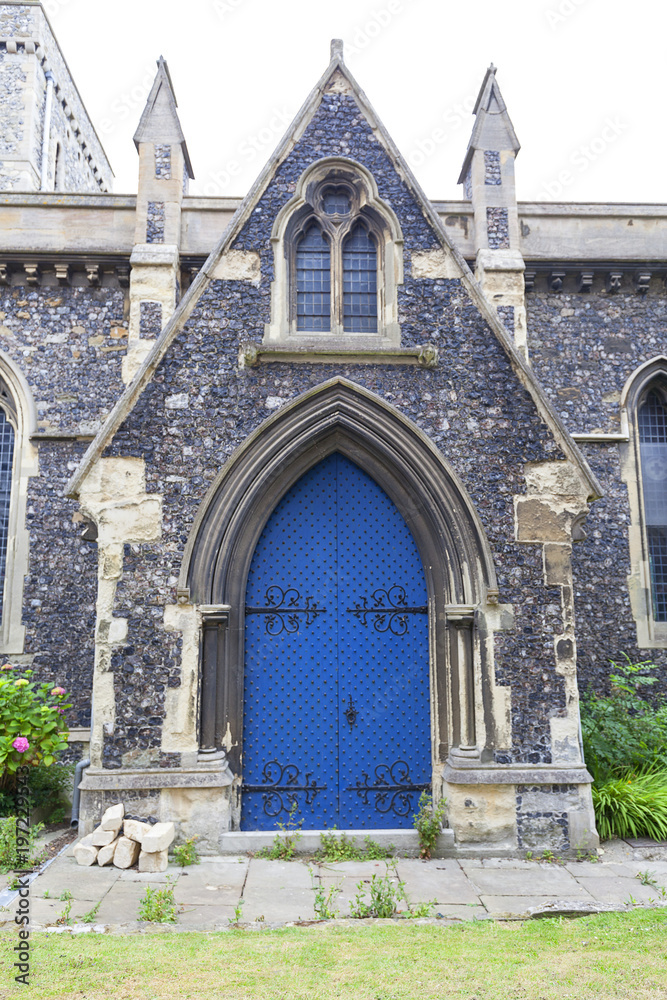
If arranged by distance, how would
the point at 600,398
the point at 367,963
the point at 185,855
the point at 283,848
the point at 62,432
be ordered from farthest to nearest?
the point at 600,398
the point at 62,432
the point at 283,848
the point at 185,855
the point at 367,963

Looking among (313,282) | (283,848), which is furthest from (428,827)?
(313,282)

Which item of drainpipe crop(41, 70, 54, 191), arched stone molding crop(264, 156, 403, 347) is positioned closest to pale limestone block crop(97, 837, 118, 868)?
arched stone molding crop(264, 156, 403, 347)

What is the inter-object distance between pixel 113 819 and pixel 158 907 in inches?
56.5

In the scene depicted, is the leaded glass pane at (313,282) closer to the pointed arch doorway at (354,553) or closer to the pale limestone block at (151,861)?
the pointed arch doorway at (354,553)

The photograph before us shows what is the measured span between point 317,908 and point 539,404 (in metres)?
4.88

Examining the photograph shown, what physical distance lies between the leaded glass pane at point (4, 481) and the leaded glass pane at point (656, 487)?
895 cm

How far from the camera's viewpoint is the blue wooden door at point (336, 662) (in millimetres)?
6992

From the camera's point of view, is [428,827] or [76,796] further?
[76,796]

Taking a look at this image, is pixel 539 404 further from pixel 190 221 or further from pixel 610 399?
pixel 190 221

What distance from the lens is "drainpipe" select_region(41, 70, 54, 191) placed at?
16969mm

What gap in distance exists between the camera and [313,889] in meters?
5.62

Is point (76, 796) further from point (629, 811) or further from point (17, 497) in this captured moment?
point (629, 811)

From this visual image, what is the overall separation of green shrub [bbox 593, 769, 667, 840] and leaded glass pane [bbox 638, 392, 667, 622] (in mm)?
3318

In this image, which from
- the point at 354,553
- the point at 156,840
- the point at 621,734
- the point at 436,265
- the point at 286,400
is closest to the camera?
the point at 156,840
